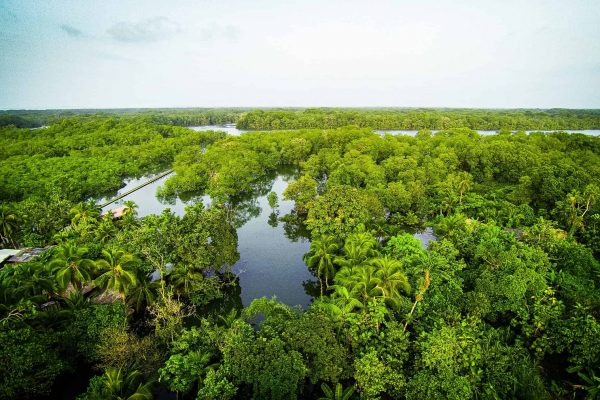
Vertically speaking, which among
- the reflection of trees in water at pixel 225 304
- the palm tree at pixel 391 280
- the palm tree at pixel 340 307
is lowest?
the reflection of trees in water at pixel 225 304

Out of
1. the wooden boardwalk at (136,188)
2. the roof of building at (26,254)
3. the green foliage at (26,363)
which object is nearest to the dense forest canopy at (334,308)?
the green foliage at (26,363)

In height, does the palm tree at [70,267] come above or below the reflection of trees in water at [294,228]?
above

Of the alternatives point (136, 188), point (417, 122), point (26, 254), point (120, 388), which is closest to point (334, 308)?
point (120, 388)

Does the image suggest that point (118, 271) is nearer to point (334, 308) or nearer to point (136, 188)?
point (334, 308)

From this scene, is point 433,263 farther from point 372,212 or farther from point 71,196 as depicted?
point 71,196

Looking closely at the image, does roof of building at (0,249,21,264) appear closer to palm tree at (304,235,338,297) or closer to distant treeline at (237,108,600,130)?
palm tree at (304,235,338,297)

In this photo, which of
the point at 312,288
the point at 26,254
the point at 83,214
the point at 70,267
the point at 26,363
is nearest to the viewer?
the point at 26,363

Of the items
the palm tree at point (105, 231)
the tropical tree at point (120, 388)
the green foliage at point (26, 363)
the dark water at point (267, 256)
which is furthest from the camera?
the palm tree at point (105, 231)

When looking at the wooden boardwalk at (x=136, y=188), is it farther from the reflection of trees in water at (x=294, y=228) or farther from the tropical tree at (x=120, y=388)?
the tropical tree at (x=120, y=388)
